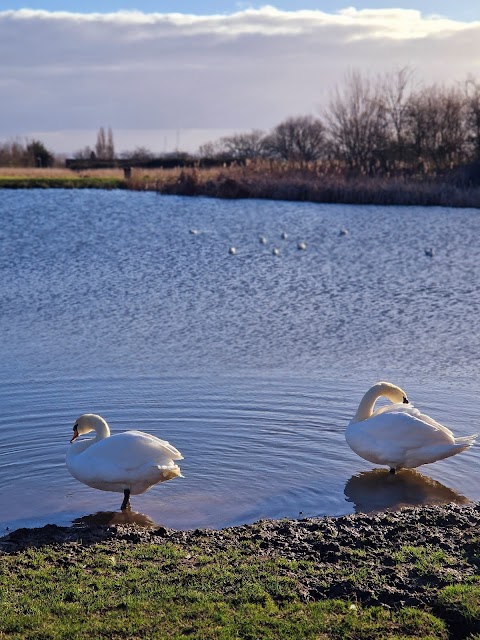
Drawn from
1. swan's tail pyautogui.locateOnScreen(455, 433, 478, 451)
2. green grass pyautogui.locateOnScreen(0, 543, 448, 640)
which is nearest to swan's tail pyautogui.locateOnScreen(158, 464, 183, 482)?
green grass pyautogui.locateOnScreen(0, 543, 448, 640)

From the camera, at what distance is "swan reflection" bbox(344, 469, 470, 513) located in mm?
7767

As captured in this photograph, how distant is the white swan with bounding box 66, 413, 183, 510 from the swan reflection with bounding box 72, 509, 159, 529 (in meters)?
0.12

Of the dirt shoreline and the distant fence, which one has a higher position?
the distant fence

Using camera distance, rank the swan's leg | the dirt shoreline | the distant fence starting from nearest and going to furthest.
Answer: the dirt shoreline → the swan's leg → the distant fence

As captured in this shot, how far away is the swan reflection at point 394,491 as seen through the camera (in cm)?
777

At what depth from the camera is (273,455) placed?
8.82m

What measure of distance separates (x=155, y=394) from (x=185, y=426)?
1362 millimetres

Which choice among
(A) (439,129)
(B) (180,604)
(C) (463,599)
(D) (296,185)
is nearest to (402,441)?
(C) (463,599)

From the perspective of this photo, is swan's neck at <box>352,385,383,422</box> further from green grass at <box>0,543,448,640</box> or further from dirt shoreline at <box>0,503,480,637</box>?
green grass at <box>0,543,448,640</box>

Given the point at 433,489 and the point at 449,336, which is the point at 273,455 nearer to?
the point at 433,489

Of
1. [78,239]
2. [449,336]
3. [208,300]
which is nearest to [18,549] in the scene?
[449,336]

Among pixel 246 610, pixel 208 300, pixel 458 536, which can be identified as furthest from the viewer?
pixel 208 300

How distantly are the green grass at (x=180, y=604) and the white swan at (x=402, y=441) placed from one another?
2.73m

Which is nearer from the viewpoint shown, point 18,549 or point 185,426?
point 18,549
